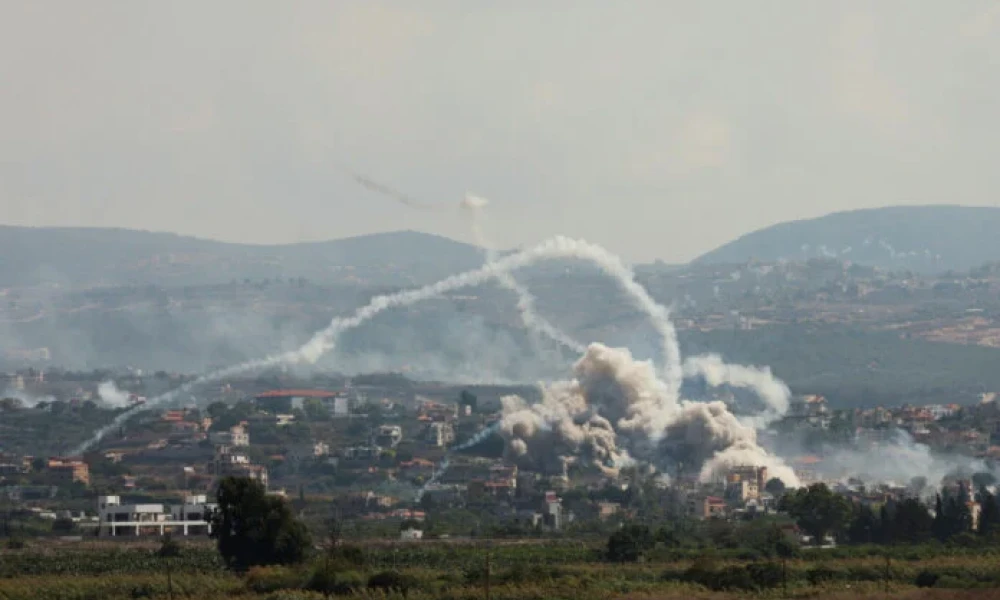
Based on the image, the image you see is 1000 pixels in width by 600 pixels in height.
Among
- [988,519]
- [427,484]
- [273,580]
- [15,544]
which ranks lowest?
[273,580]

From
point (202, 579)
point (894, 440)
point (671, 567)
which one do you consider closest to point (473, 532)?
point (671, 567)

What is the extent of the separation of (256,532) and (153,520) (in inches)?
1702

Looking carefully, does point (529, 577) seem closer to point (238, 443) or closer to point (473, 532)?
point (473, 532)

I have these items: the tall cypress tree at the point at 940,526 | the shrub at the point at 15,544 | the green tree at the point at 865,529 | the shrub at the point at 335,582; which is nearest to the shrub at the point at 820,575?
the shrub at the point at 335,582

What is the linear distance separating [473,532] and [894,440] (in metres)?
78.1

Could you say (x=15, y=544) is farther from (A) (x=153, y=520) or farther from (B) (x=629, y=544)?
(B) (x=629, y=544)

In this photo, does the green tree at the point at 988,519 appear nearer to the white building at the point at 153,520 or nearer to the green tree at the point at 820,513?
the green tree at the point at 820,513

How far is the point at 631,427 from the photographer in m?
161

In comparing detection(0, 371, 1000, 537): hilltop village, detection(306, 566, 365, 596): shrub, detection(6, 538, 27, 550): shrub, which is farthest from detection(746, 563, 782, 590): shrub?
detection(0, 371, 1000, 537): hilltop village

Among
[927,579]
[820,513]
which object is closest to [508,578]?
[927,579]

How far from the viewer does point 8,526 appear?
120 metres

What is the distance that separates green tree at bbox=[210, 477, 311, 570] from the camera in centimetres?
8031

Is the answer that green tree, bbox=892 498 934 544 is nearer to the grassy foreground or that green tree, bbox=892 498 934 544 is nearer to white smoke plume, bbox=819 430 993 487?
the grassy foreground

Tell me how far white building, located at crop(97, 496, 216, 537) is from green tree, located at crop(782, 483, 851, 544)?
28.6m
